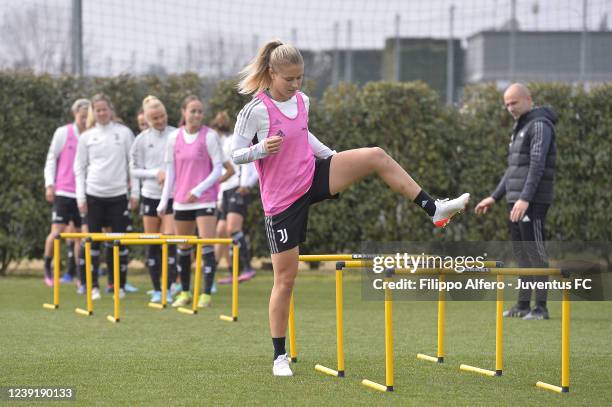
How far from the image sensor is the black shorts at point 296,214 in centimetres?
640

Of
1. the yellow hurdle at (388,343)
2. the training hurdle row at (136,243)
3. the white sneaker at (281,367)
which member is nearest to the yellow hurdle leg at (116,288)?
the training hurdle row at (136,243)

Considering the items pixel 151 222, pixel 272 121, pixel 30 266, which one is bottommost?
pixel 30 266

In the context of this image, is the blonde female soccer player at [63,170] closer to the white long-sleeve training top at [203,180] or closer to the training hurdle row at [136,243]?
the training hurdle row at [136,243]

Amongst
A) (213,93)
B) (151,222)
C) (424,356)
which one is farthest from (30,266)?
(424,356)

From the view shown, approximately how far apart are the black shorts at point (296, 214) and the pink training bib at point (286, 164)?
0.11 feet

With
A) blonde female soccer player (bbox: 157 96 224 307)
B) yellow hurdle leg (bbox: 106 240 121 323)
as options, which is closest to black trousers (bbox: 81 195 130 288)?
blonde female soccer player (bbox: 157 96 224 307)

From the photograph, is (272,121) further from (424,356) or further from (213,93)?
(213,93)

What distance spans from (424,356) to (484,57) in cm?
942

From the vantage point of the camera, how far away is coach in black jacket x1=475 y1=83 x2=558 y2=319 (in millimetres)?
9688

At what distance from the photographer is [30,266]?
647 inches

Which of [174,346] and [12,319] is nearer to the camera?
[174,346]

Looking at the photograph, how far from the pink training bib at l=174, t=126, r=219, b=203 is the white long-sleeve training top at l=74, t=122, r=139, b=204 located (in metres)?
Result: 1.05

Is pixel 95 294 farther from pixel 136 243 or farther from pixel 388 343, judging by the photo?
pixel 388 343

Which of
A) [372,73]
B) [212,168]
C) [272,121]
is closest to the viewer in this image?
[272,121]
